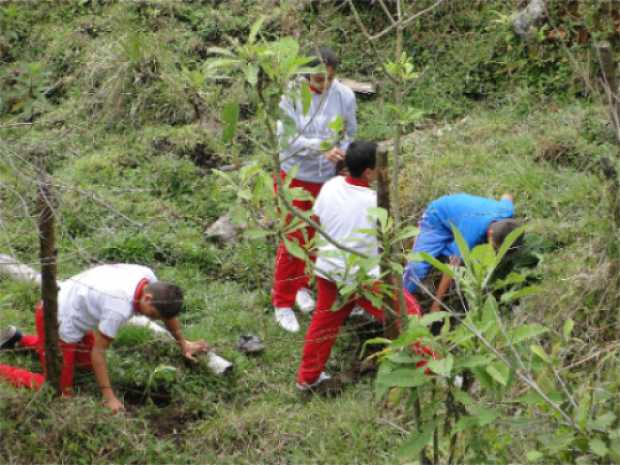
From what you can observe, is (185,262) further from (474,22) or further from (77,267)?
(474,22)

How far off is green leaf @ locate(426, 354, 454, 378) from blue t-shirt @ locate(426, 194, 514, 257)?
240 cm

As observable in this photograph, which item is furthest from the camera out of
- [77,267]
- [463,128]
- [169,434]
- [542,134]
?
[463,128]

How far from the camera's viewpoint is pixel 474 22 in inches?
349

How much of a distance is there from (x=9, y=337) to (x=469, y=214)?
270cm

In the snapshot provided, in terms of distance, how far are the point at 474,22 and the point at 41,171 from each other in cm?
618

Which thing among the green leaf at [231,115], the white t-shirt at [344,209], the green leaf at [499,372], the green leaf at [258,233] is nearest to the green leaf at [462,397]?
the green leaf at [499,372]

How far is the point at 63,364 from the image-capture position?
15.2 ft

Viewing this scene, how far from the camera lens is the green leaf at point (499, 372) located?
8.34 ft

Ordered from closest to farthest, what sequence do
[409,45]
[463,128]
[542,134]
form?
[542,134], [463,128], [409,45]

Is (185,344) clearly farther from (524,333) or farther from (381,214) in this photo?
(524,333)

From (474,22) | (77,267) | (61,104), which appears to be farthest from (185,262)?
(474,22)

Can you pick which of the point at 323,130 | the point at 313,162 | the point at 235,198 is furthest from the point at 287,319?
the point at 235,198

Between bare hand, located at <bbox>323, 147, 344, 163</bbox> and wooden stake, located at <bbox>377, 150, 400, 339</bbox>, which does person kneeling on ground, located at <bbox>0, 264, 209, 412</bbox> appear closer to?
bare hand, located at <bbox>323, 147, 344, 163</bbox>

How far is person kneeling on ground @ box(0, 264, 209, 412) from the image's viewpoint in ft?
14.7
